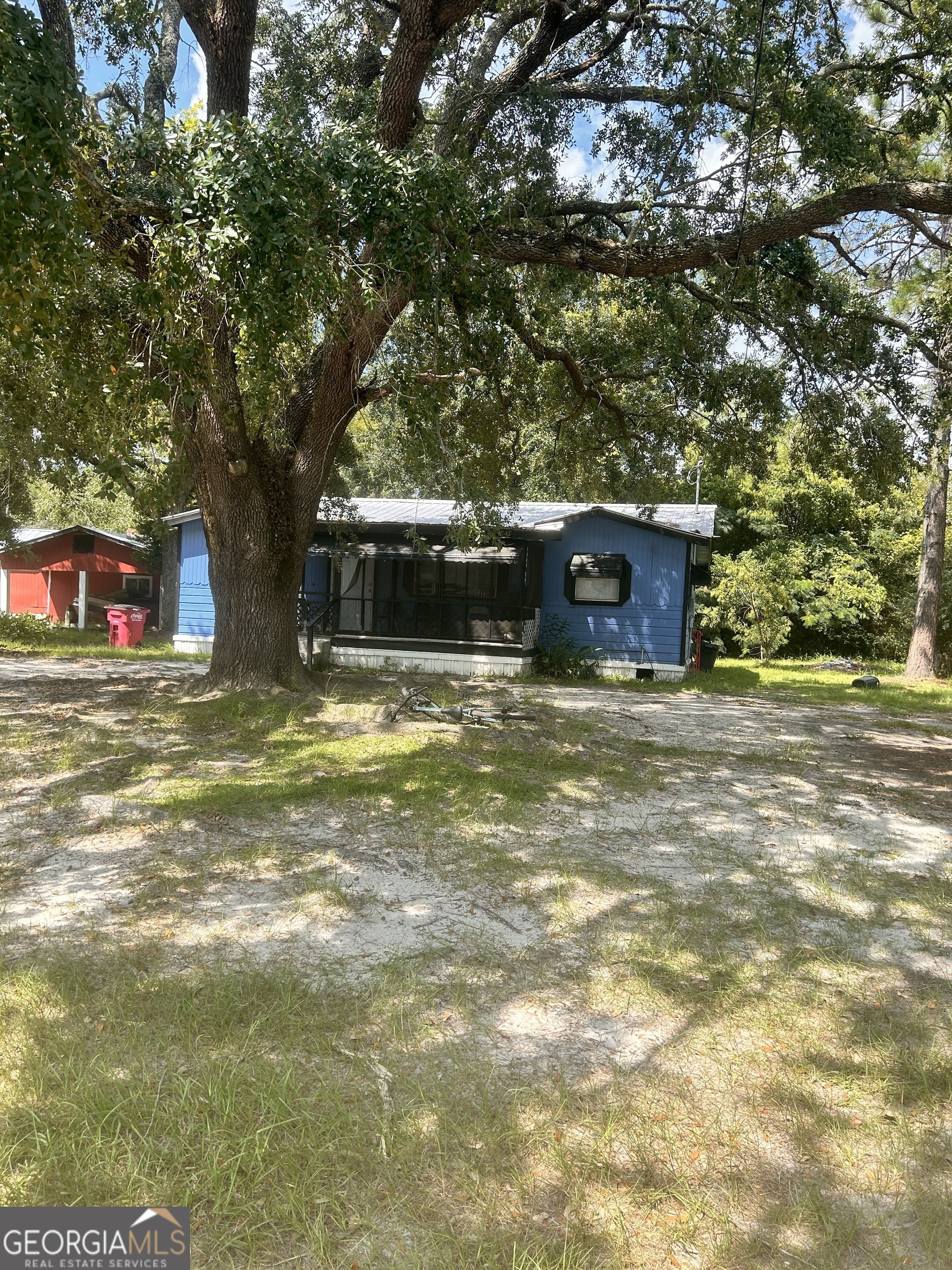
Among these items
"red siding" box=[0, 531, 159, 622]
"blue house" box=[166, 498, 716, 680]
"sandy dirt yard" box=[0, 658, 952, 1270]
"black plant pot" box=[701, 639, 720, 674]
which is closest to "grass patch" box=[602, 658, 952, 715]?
"black plant pot" box=[701, 639, 720, 674]

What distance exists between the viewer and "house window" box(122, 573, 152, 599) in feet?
92.9

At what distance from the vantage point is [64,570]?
2625 centimetres

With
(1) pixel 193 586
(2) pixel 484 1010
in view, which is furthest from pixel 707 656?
(2) pixel 484 1010

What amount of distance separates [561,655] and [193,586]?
8.54 metres

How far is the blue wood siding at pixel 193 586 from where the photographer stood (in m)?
20.4

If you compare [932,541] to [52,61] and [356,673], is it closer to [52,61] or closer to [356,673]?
[356,673]

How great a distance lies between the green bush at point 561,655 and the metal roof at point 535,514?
2161 millimetres

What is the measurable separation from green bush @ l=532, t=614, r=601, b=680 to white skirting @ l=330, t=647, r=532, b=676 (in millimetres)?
308

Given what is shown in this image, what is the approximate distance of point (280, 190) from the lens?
629 cm

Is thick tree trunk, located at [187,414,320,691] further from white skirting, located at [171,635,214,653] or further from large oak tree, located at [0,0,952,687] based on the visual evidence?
white skirting, located at [171,635,214,653]

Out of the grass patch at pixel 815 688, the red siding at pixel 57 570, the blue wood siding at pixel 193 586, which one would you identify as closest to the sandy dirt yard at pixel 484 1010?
the grass patch at pixel 815 688

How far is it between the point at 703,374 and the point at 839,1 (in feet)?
13.8

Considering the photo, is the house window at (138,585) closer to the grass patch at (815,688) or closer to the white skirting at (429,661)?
the white skirting at (429,661)

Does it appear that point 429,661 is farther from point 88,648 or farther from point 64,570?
point 64,570
